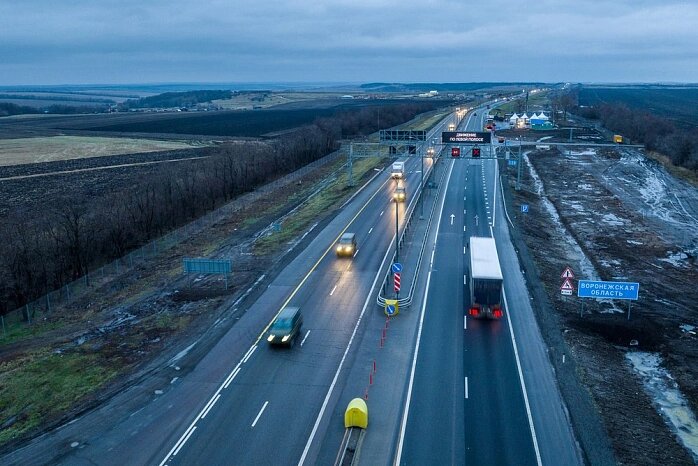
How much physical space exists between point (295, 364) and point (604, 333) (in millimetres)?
19386

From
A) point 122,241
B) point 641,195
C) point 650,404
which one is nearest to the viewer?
point 650,404

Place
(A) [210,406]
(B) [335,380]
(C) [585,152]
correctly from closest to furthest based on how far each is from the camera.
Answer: (A) [210,406] → (B) [335,380] → (C) [585,152]

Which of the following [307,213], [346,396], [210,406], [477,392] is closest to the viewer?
[210,406]

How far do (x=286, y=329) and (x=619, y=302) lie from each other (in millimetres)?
24486

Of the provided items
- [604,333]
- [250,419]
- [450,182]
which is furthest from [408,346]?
[450,182]

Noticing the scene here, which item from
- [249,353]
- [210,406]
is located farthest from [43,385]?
[249,353]

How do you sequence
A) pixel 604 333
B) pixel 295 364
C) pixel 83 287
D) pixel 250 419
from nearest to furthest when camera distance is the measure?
pixel 250 419 < pixel 295 364 < pixel 604 333 < pixel 83 287

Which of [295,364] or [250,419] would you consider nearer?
[250,419]

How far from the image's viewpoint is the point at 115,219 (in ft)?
187

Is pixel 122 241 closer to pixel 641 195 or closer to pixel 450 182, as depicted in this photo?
pixel 450 182

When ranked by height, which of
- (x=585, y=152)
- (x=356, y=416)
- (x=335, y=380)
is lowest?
(x=335, y=380)

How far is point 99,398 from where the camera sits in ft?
88.1

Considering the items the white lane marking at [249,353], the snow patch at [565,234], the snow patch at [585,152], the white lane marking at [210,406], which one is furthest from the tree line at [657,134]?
the white lane marking at [210,406]

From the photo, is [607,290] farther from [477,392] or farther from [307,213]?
[307,213]
